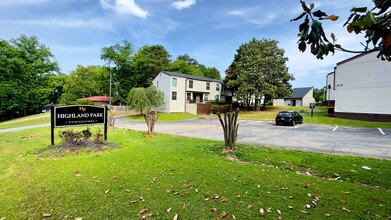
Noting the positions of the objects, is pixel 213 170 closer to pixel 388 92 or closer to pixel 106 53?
pixel 388 92

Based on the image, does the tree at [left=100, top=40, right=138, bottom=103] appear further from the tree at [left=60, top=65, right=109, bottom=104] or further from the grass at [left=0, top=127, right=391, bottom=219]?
→ the grass at [left=0, top=127, right=391, bottom=219]

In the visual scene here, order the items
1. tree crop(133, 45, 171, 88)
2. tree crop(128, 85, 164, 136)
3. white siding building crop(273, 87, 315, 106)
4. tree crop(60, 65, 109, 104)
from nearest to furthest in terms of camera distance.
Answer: tree crop(128, 85, 164, 136)
tree crop(133, 45, 171, 88)
tree crop(60, 65, 109, 104)
white siding building crop(273, 87, 315, 106)

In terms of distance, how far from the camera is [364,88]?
19234mm

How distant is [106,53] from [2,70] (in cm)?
1663

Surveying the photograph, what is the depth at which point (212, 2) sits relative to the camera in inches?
438

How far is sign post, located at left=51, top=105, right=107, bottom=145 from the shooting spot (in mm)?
7371

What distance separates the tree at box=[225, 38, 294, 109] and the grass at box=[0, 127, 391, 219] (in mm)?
24193

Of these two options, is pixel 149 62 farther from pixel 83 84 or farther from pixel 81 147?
pixel 81 147

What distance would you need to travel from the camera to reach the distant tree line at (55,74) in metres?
30.2

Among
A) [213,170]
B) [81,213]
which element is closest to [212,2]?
[213,170]

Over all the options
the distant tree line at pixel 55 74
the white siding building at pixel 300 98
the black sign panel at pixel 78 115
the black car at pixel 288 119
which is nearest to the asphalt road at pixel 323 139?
the black car at pixel 288 119

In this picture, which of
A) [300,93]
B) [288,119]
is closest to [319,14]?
[288,119]

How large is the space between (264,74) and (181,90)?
1358 centimetres

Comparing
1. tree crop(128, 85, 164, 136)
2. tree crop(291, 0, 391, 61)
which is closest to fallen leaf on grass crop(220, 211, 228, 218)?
tree crop(291, 0, 391, 61)
